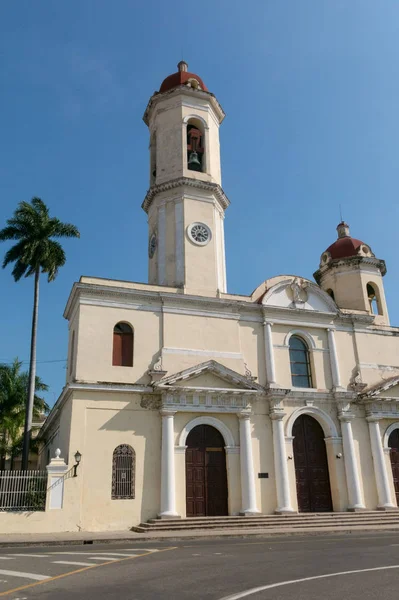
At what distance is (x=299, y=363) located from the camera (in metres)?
25.1

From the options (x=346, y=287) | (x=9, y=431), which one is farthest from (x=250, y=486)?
(x=9, y=431)

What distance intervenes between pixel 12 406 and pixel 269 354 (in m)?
22.5

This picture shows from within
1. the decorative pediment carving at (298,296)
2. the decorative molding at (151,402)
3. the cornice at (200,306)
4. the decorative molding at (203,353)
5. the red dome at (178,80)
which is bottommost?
the decorative molding at (151,402)

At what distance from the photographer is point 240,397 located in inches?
877

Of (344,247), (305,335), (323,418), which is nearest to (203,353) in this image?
(305,335)

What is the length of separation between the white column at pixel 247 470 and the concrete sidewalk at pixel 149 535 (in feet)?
5.66

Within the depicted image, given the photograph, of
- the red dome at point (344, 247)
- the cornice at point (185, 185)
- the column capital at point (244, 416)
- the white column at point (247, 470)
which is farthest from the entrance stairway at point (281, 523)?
the cornice at point (185, 185)

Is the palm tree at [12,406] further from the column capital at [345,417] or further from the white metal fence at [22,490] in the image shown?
the column capital at [345,417]

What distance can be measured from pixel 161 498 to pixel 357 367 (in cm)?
1205

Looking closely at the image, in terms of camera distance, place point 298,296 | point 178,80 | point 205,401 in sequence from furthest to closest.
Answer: point 178,80 < point 298,296 < point 205,401

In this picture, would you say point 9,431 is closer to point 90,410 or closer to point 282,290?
point 90,410

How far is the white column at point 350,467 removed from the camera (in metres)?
22.8

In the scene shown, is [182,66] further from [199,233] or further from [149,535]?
[149,535]

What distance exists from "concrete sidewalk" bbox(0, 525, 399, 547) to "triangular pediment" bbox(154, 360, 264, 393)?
562cm
